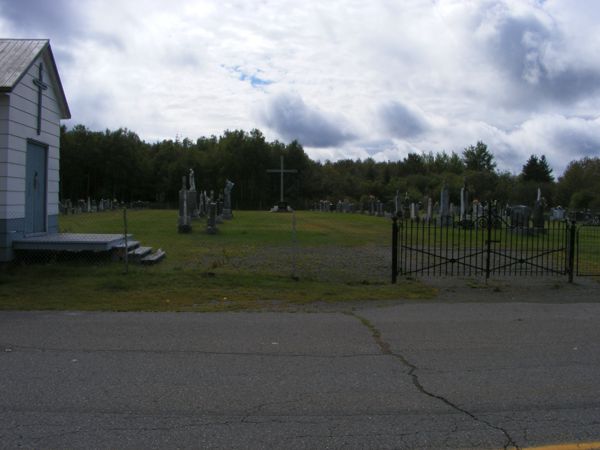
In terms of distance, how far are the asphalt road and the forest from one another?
236ft

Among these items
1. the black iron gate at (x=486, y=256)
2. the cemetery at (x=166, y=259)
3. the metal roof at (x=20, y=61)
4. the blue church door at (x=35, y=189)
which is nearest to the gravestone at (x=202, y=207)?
the cemetery at (x=166, y=259)

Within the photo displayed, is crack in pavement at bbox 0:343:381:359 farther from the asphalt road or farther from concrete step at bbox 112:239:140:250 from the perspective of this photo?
concrete step at bbox 112:239:140:250

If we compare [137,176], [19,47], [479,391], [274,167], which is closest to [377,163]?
[274,167]

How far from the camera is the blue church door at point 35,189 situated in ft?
47.4

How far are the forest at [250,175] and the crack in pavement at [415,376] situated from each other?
235 feet

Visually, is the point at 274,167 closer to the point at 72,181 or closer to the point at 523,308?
the point at 72,181

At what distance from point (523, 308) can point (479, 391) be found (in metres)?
5.09

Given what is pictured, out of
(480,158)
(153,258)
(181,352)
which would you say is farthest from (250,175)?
(181,352)

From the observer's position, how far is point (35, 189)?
14.8 m

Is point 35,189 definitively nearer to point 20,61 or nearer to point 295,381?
point 20,61

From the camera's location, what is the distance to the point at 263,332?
26.1ft

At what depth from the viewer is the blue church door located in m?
14.4

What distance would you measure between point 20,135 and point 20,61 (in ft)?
6.03

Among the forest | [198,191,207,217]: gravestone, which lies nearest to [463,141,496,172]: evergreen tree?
the forest
